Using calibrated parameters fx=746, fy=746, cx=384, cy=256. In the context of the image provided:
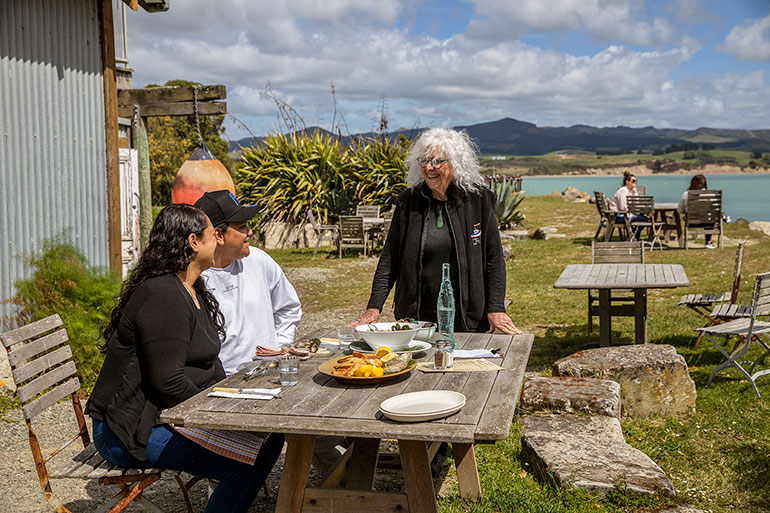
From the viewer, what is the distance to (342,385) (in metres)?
2.85

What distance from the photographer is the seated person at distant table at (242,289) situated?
333 cm

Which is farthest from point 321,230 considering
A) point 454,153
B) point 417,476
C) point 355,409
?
point 355,409

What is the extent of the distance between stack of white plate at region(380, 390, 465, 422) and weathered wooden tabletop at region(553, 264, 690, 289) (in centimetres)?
387

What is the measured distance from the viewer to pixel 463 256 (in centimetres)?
408

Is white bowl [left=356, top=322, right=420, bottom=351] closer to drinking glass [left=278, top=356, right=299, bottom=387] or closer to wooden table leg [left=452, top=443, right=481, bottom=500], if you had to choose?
drinking glass [left=278, top=356, right=299, bottom=387]

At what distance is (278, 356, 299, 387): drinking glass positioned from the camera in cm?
286

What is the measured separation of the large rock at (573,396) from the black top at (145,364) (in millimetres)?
2509

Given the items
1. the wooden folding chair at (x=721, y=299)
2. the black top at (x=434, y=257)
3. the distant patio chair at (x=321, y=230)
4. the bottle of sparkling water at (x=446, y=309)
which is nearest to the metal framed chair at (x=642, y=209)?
the distant patio chair at (x=321, y=230)

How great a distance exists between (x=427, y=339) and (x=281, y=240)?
14606mm

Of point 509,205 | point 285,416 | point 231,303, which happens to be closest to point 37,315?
point 231,303

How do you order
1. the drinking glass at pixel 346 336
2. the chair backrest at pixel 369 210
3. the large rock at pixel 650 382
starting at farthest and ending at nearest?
1. the chair backrest at pixel 369 210
2. the large rock at pixel 650 382
3. the drinking glass at pixel 346 336

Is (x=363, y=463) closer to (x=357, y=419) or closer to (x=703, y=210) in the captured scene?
(x=357, y=419)

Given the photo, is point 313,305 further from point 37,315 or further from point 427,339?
point 427,339

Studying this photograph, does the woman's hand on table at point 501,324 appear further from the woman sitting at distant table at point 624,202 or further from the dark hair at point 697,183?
the dark hair at point 697,183
